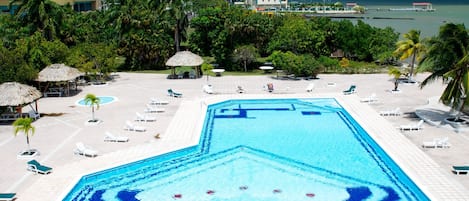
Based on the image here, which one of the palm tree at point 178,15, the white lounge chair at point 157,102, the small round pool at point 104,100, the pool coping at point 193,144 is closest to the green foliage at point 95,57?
the small round pool at point 104,100

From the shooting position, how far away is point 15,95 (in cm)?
2230

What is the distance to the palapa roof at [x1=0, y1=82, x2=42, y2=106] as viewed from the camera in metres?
22.0

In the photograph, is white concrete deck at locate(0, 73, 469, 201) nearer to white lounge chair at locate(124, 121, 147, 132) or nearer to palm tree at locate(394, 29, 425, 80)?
white lounge chair at locate(124, 121, 147, 132)

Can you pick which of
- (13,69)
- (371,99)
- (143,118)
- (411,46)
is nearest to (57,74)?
(13,69)

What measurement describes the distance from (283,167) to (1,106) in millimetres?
13829

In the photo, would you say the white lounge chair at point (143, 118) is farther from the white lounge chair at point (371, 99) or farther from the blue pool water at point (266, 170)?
the white lounge chair at point (371, 99)

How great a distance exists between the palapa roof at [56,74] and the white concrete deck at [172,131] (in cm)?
130

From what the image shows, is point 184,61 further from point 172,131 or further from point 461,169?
point 461,169

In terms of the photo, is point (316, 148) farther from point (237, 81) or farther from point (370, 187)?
point (237, 81)

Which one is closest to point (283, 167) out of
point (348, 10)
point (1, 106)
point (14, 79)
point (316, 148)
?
point (316, 148)

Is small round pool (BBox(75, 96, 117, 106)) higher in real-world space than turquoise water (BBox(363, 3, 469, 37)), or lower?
lower

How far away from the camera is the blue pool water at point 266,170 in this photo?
51.0 feet

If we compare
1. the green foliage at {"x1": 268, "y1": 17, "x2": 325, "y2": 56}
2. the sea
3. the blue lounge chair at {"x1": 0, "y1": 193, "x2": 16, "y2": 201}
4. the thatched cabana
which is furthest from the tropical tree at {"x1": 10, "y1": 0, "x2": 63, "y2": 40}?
the sea

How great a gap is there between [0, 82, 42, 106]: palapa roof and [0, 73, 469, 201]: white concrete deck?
4.09 feet
